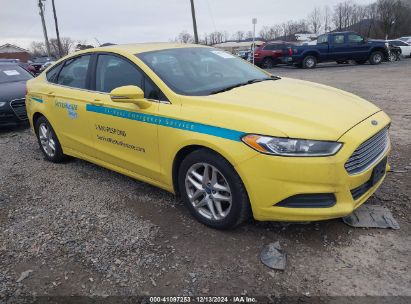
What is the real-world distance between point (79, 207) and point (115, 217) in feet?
1.75

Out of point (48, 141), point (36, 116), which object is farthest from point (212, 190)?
point (36, 116)

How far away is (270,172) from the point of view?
2.77 m

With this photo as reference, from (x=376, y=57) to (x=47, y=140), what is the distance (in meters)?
20.6

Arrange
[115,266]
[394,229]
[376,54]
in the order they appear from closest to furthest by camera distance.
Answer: [115,266], [394,229], [376,54]

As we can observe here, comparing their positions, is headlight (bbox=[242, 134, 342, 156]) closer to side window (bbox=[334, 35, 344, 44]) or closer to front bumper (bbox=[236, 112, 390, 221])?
front bumper (bbox=[236, 112, 390, 221])

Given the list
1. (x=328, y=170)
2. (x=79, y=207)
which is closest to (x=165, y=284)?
(x=328, y=170)

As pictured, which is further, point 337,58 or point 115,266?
point 337,58

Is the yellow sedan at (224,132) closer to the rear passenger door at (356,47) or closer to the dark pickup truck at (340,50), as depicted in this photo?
the dark pickup truck at (340,50)

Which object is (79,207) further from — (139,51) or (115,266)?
(139,51)

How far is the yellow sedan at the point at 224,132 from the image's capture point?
→ 9.04 ft

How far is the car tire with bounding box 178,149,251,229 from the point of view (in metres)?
3.00

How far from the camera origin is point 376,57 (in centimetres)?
2128

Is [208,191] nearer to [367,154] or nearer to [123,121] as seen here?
[123,121]

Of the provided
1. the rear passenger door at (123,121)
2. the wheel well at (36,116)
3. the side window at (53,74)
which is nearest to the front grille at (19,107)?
the wheel well at (36,116)
